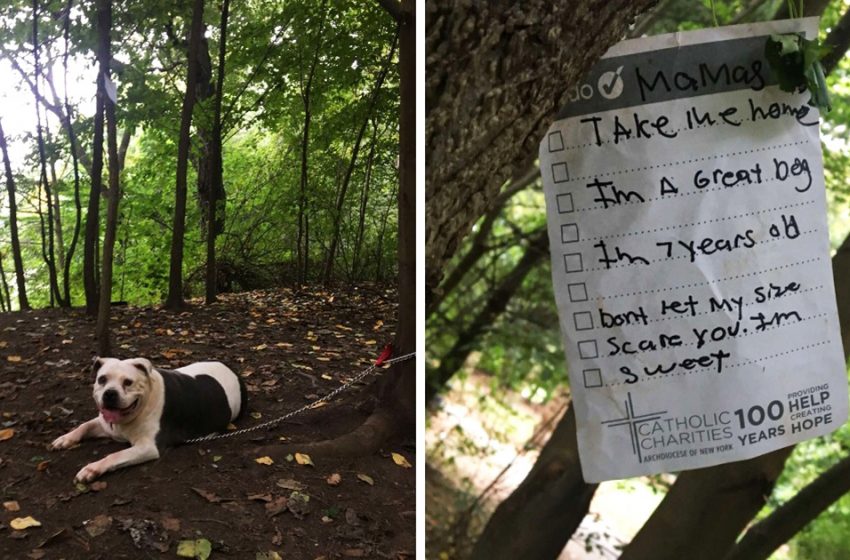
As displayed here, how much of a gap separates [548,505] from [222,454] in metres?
0.58

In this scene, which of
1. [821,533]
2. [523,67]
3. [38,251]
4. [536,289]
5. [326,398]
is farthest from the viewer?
[536,289]

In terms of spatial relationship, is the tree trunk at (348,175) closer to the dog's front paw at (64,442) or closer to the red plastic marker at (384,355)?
the red plastic marker at (384,355)

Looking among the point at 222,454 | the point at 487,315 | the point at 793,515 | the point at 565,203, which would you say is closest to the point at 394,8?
the point at 565,203

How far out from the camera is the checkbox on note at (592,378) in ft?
1.98

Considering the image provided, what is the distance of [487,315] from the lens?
1.25 m

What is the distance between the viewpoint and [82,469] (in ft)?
1.81

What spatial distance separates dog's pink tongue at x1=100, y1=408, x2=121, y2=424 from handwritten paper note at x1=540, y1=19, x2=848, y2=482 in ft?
1.38

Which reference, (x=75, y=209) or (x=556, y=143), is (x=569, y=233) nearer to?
(x=556, y=143)

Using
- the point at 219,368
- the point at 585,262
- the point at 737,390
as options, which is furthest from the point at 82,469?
the point at 737,390

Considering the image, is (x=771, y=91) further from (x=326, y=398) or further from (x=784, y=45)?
(x=326, y=398)

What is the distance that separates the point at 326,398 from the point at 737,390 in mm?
412

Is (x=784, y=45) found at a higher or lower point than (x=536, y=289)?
higher

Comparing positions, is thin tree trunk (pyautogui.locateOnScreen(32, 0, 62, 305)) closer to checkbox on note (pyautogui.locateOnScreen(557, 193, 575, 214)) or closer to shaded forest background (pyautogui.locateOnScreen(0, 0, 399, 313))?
shaded forest background (pyautogui.locateOnScreen(0, 0, 399, 313))

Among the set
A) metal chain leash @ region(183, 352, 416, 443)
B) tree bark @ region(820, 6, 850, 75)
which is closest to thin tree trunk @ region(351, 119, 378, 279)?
metal chain leash @ region(183, 352, 416, 443)
